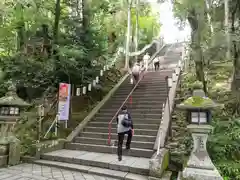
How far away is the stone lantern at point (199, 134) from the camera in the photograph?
4.23 meters

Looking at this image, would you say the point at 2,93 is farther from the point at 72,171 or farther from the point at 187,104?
the point at 187,104

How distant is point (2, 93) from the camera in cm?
1045

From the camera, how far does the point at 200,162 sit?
14.2 ft

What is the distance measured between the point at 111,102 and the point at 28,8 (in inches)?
276

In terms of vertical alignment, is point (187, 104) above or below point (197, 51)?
below

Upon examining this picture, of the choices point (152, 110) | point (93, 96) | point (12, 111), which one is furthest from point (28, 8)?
point (152, 110)

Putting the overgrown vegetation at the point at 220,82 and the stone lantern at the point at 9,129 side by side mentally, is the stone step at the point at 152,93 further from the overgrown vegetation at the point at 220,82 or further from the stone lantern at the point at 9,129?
the stone lantern at the point at 9,129

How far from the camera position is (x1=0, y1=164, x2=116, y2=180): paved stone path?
504cm

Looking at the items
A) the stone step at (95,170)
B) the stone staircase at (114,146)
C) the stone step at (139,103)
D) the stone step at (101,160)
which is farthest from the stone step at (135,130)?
the stone step at (95,170)

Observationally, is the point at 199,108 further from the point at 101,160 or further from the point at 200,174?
the point at 101,160

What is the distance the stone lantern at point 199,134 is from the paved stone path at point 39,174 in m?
2.24

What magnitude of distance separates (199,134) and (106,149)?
11.8 ft

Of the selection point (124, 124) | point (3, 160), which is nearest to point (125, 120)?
point (124, 124)

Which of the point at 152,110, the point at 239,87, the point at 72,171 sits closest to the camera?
the point at 72,171
